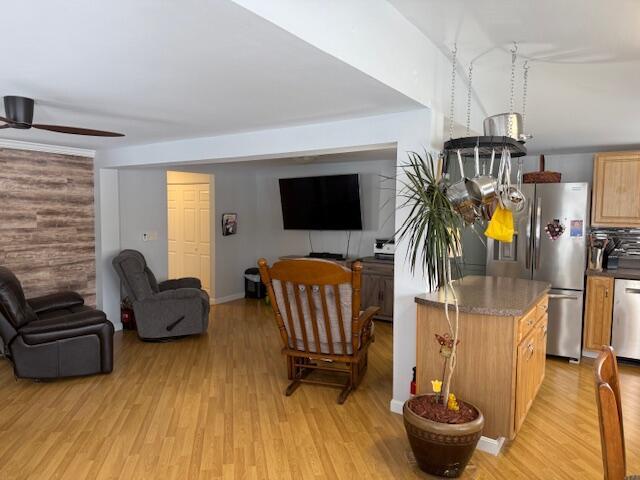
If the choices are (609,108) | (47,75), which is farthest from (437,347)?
(47,75)

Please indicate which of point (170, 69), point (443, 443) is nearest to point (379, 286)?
point (443, 443)

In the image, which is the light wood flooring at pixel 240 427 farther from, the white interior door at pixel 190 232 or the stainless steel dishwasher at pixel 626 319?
the white interior door at pixel 190 232

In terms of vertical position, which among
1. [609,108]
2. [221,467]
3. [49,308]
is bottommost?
[221,467]

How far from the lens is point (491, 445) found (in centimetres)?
270

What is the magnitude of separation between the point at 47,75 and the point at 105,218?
3.20m

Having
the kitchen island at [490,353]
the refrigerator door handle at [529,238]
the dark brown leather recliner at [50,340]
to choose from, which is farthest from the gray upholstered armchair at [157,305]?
the refrigerator door handle at [529,238]

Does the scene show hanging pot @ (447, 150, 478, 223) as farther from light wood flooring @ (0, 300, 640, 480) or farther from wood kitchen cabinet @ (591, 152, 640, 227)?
wood kitchen cabinet @ (591, 152, 640, 227)

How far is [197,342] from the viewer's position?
4953 mm

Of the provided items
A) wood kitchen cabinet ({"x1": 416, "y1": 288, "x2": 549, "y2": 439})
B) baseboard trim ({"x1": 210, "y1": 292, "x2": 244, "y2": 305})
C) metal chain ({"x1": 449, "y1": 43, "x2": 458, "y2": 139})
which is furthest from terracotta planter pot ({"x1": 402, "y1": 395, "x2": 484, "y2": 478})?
baseboard trim ({"x1": 210, "y1": 292, "x2": 244, "y2": 305})

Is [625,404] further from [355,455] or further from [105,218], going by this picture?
[105,218]

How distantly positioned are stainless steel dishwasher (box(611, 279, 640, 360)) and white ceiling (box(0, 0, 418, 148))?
10.1 feet

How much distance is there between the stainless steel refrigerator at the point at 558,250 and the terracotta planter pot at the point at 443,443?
2.46m

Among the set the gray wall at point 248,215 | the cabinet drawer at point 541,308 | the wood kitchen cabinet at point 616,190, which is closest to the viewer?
the cabinet drawer at point 541,308

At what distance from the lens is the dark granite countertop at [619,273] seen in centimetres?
426
